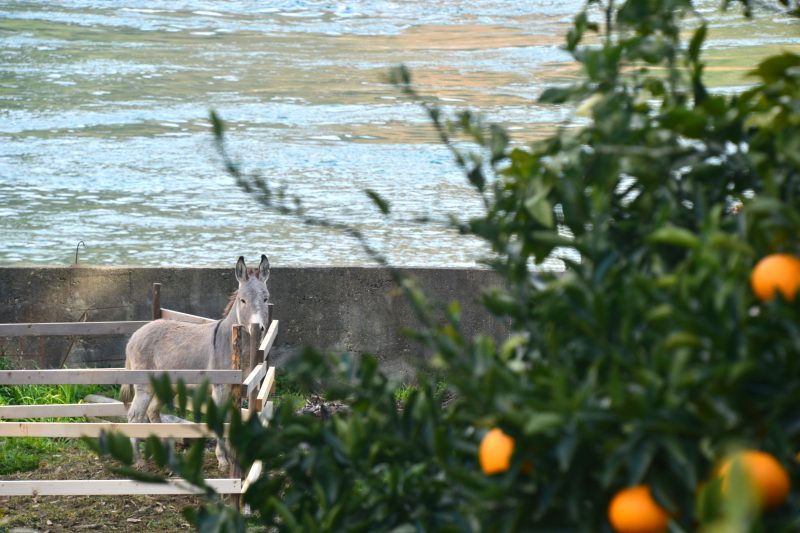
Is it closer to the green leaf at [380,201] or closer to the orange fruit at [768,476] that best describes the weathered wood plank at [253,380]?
the green leaf at [380,201]

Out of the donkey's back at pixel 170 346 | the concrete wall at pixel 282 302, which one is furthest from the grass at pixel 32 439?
the donkey's back at pixel 170 346

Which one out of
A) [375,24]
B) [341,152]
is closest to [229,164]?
[341,152]

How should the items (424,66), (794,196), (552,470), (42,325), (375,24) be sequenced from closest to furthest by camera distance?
(552,470) < (794,196) < (42,325) < (424,66) < (375,24)

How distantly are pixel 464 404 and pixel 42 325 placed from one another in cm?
592

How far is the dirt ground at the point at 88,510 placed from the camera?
6523 millimetres

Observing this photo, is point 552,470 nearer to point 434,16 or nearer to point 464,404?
point 464,404

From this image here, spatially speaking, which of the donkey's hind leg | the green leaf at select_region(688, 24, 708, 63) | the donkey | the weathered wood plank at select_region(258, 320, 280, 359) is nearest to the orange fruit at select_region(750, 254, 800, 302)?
the green leaf at select_region(688, 24, 708, 63)

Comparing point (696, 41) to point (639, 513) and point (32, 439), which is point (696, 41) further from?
point (32, 439)

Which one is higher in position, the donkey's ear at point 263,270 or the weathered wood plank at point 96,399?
the donkey's ear at point 263,270

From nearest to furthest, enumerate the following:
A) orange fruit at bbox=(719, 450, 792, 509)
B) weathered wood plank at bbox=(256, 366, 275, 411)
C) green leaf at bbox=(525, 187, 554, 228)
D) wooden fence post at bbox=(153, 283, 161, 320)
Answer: orange fruit at bbox=(719, 450, 792, 509)
green leaf at bbox=(525, 187, 554, 228)
weathered wood plank at bbox=(256, 366, 275, 411)
wooden fence post at bbox=(153, 283, 161, 320)

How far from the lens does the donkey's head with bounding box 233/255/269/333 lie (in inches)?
285

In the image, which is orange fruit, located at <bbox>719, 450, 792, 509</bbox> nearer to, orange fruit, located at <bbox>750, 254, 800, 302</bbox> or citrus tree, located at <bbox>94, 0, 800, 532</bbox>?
citrus tree, located at <bbox>94, 0, 800, 532</bbox>

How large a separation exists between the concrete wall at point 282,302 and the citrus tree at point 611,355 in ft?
21.4

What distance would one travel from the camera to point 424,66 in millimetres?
22203
